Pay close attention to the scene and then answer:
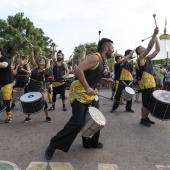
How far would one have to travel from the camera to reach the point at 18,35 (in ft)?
83.8

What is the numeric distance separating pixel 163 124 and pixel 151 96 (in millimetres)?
1056

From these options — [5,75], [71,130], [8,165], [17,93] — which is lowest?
[8,165]

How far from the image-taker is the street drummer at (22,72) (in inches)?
307

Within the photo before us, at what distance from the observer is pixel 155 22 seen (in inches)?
219

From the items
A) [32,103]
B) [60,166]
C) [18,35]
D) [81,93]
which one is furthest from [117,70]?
[18,35]

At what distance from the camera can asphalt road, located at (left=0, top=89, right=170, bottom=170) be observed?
12.7ft

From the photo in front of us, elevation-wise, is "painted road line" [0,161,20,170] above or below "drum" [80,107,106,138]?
below

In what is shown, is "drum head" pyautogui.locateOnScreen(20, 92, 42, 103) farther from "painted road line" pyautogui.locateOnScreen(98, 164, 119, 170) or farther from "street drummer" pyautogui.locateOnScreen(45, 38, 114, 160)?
"painted road line" pyautogui.locateOnScreen(98, 164, 119, 170)

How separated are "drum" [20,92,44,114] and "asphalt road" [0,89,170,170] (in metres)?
0.40

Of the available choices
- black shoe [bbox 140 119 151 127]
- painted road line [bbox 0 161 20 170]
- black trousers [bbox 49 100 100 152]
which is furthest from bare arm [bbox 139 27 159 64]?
painted road line [bbox 0 161 20 170]

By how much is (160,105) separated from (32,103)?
9.38ft

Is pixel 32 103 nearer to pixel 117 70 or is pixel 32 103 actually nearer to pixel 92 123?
pixel 92 123

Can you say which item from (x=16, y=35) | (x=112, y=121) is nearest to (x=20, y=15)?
Answer: (x=16, y=35)

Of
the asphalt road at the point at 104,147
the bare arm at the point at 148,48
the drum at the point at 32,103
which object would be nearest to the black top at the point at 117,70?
the asphalt road at the point at 104,147
